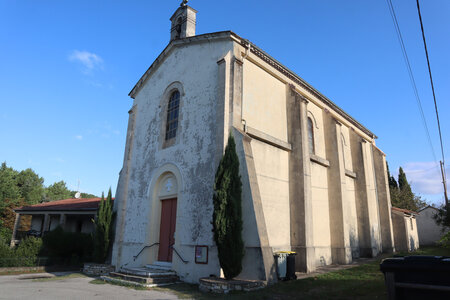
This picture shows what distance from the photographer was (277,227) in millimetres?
11953

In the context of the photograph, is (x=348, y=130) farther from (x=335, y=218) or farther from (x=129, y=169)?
(x=129, y=169)

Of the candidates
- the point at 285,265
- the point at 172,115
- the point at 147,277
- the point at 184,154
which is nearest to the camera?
the point at 285,265

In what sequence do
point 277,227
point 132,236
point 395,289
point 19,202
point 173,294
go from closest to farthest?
point 395,289, point 173,294, point 277,227, point 132,236, point 19,202

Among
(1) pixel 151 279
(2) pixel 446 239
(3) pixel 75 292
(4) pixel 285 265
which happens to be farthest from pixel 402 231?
(3) pixel 75 292

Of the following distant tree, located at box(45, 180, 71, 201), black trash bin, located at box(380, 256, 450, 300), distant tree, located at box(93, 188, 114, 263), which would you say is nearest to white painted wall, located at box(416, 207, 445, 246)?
distant tree, located at box(93, 188, 114, 263)

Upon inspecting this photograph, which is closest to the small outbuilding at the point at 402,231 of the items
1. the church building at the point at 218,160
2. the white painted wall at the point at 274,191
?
the church building at the point at 218,160

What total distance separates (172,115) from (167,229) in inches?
211

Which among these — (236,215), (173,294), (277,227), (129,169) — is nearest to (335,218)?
(277,227)

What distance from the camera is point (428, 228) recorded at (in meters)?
30.9

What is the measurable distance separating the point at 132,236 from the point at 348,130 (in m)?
16.0

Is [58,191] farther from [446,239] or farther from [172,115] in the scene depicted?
[446,239]

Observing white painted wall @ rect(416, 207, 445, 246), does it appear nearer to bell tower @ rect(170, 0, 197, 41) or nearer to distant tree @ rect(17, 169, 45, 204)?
bell tower @ rect(170, 0, 197, 41)

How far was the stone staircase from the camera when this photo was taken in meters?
10.2

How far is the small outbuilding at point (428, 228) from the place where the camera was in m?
30.4
